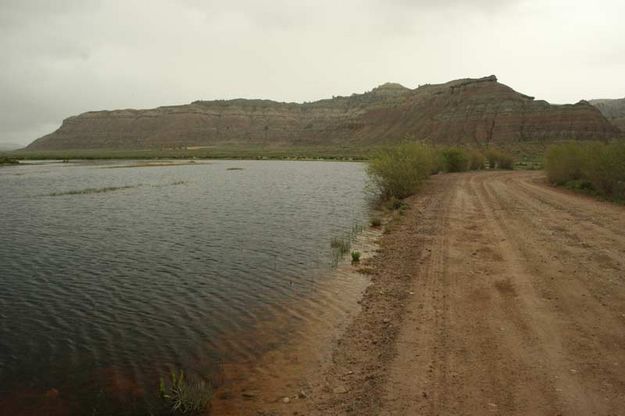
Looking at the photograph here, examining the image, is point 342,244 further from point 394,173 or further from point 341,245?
point 394,173

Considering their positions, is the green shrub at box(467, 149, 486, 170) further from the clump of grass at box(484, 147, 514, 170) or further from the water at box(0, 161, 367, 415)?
the water at box(0, 161, 367, 415)

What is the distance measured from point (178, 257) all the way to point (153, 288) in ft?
11.6

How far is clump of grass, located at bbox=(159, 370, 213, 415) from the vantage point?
7.23 m

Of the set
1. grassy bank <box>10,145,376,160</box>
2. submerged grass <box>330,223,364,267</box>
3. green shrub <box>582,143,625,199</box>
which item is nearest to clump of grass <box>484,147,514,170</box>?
grassy bank <box>10,145,376,160</box>

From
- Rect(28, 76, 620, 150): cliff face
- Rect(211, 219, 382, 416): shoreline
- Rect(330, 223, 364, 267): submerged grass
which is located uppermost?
Rect(28, 76, 620, 150): cliff face

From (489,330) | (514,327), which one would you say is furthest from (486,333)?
(514,327)

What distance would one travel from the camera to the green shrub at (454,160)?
5994 cm

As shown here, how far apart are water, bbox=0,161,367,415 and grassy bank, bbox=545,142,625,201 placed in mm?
14606

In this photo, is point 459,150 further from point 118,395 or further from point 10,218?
point 118,395

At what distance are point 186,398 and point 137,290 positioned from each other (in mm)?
6737

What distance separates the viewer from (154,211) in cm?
2822

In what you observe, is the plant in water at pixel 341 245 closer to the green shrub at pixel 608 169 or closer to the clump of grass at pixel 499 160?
the green shrub at pixel 608 169

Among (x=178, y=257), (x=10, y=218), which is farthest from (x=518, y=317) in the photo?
(x=10, y=218)

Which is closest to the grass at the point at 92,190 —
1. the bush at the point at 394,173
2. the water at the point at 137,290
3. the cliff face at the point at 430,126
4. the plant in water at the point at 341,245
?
the water at the point at 137,290
